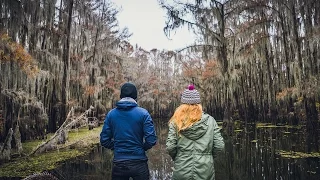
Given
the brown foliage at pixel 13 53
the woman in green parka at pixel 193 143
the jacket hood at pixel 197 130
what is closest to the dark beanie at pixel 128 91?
the woman in green parka at pixel 193 143

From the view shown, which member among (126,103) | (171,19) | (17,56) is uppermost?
(171,19)

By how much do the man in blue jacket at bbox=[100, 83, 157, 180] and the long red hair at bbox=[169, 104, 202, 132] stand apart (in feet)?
1.09

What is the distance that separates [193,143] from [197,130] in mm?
139

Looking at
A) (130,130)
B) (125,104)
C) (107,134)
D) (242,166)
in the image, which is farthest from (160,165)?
(125,104)

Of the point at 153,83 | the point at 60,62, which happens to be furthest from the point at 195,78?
the point at 60,62

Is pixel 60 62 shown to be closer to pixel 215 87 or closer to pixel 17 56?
pixel 17 56

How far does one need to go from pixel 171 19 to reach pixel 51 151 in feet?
31.0

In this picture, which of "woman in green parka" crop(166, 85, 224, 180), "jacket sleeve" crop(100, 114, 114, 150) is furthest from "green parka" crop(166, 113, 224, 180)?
"jacket sleeve" crop(100, 114, 114, 150)

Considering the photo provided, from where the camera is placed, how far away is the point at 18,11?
9.23m

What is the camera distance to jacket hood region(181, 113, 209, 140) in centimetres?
311

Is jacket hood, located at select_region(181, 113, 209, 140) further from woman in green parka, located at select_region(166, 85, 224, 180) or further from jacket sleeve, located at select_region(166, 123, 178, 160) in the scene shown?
jacket sleeve, located at select_region(166, 123, 178, 160)

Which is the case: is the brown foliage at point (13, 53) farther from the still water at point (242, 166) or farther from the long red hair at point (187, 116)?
the long red hair at point (187, 116)

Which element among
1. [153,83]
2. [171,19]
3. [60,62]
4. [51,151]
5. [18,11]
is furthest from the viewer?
[153,83]

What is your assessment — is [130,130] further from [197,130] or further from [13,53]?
[13,53]
